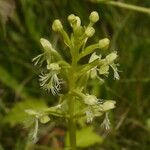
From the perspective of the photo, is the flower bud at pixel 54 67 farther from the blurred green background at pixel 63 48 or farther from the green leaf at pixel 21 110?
the blurred green background at pixel 63 48

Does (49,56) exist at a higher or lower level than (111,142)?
higher

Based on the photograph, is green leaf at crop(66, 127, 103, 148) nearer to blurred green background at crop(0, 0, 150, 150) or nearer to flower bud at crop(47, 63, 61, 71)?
blurred green background at crop(0, 0, 150, 150)

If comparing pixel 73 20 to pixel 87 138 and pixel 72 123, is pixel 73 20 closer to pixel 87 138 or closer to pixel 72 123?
pixel 72 123

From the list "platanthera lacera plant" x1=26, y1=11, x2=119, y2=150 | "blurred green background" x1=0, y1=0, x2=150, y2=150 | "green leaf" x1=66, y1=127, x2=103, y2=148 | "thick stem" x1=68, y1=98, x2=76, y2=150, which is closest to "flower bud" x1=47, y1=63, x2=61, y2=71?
"platanthera lacera plant" x1=26, y1=11, x2=119, y2=150

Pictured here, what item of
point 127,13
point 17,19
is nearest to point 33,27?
point 17,19

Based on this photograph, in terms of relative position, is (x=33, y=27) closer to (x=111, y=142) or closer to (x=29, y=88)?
(x=29, y=88)

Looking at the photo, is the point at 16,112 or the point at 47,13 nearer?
the point at 16,112
